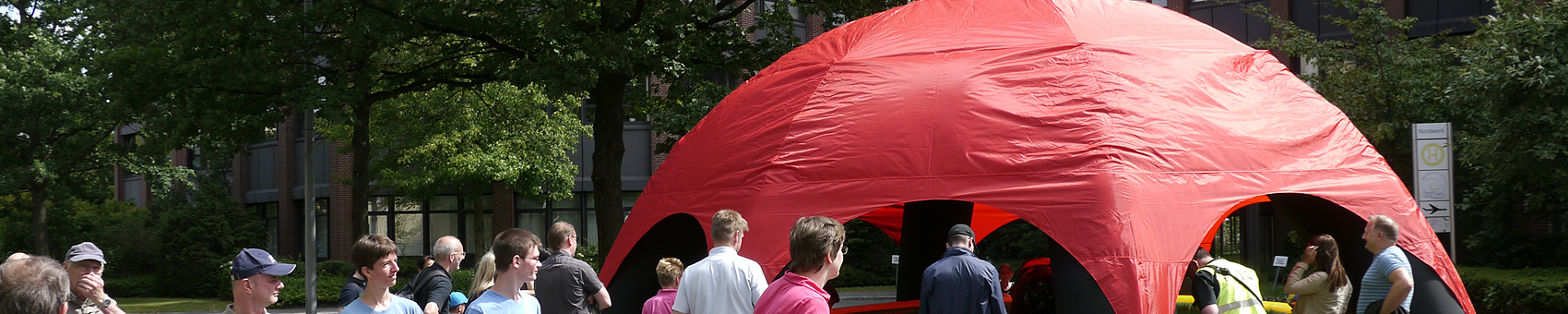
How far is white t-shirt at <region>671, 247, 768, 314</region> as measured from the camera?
6805 mm

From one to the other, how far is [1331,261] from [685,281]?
5.05 meters

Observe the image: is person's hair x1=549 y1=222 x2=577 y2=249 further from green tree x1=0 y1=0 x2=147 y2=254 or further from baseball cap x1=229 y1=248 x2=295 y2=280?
green tree x1=0 y1=0 x2=147 y2=254

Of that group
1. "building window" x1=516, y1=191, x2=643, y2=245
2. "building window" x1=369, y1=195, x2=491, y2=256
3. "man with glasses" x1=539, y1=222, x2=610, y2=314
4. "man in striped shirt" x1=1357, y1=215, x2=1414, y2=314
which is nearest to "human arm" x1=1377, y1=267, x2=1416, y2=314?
"man in striped shirt" x1=1357, y1=215, x2=1414, y2=314

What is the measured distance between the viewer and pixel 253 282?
5.05 m

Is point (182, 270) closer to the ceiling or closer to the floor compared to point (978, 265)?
closer to the floor

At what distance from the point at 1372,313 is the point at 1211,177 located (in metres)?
1.48

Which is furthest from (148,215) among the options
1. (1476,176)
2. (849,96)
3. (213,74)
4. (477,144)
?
(1476,176)

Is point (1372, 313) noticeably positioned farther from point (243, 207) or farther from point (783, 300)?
point (243, 207)

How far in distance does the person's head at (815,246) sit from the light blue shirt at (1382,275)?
502 centimetres

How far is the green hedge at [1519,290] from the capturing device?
49.3 feet

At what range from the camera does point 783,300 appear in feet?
16.3

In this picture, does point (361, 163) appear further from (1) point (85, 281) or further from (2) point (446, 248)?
(1) point (85, 281)

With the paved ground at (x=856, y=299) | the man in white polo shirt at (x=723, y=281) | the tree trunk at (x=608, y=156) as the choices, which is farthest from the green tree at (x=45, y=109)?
the man in white polo shirt at (x=723, y=281)

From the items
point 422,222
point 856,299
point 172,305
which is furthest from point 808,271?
point 172,305
